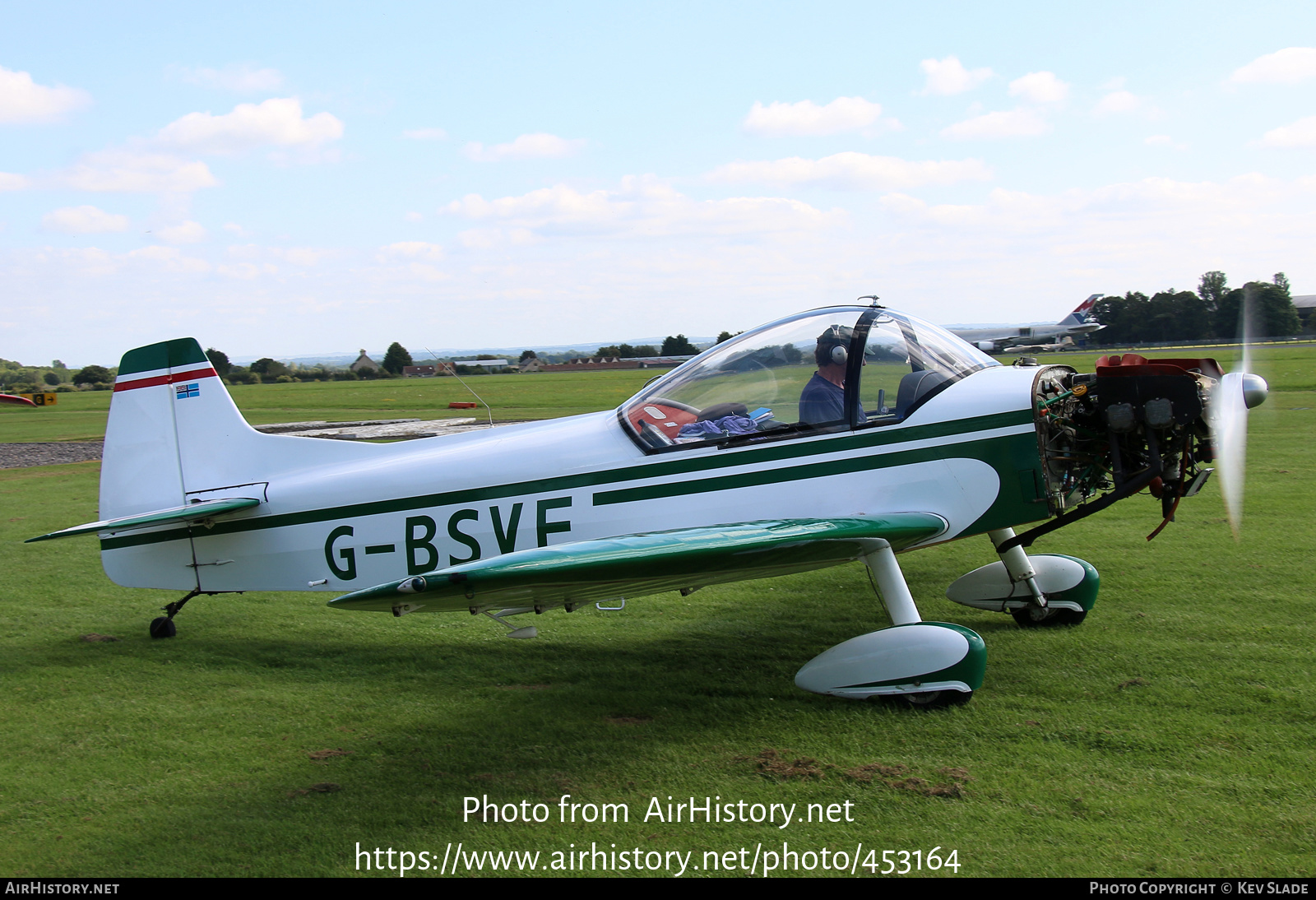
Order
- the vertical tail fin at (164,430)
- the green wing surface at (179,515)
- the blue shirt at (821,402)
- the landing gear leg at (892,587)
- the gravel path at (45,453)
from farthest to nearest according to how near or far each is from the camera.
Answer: the gravel path at (45,453)
the vertical tail fin at (164,430)
the green wing surface at (179,515)
the blue shirt at (821,402)
the landing gear leg at (892,587)

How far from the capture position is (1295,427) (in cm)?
1493

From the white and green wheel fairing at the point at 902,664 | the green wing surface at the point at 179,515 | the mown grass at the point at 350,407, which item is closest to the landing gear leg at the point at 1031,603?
the white and green wheel fairing at the point at 902,664

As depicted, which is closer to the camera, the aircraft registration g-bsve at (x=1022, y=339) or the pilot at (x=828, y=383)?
the pilot at (x=828, y=383)

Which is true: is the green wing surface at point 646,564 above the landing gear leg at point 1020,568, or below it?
above

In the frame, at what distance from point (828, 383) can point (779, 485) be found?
0.64m

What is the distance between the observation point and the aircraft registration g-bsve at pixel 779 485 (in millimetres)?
4254

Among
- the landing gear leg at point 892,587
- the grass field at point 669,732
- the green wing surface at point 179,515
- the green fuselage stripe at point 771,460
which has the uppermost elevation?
the green fuselage stripe at point 771,460

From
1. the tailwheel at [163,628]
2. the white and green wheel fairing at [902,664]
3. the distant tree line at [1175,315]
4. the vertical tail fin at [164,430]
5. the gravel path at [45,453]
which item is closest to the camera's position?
the white and green wheel fairing at [902,664]

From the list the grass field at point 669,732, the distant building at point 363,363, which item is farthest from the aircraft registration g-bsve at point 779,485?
the distant building at point 363,363

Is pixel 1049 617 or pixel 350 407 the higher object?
pixel 350 407

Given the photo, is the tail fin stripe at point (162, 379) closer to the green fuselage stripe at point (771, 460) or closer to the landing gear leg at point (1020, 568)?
the green fuselage stripe at point (771, 460)

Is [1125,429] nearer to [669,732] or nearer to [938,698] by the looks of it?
[938,698]

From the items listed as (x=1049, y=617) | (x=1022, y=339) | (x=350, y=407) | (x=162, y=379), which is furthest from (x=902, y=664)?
(x=350, y=407)

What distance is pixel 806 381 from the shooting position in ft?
16.1
